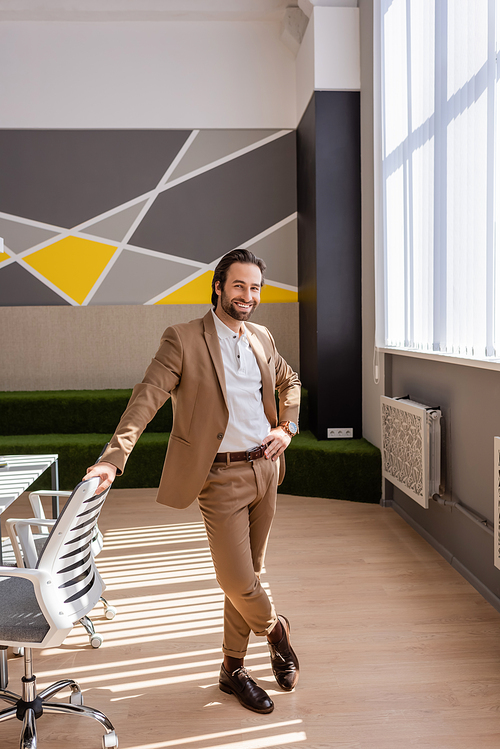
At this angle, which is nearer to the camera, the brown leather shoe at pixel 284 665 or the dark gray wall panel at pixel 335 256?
the brown leather shoe at pixel 284 665

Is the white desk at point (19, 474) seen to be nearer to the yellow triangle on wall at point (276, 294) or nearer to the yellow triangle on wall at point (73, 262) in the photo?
the yellow triangle on wall at point (73, 262)

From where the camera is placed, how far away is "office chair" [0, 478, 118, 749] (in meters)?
1.71

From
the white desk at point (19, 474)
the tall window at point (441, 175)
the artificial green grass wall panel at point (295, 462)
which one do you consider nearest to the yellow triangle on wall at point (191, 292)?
the artificial green grass wall panel at point (295, 462)

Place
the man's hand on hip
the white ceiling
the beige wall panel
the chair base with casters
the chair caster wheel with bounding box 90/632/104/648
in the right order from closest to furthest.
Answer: the chair base with casters, the man's hand on hip, the chair caster wheel with bounding box 90/632/104/648, the white ceiling, the beige wall panel

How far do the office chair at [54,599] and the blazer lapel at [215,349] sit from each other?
0.53m

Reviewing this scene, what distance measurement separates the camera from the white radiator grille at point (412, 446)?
338 centimetres

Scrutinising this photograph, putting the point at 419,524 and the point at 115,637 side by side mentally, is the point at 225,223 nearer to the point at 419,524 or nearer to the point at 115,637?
the point at 419,524

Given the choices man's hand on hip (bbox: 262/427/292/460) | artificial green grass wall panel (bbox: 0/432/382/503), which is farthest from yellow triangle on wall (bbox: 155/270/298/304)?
man's hand on hip (bbox: 262/427/292/460)

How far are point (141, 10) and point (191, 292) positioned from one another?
2.74 metres

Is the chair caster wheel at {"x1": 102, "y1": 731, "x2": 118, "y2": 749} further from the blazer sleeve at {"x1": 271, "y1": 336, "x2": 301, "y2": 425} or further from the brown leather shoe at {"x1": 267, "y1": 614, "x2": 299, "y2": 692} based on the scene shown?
the blazer sleeve at {"x1": 271, "y1": 336, "x2": 301, "y2": 425}

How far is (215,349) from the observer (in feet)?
6.72

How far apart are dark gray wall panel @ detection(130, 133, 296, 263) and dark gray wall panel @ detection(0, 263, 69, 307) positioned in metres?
1.05

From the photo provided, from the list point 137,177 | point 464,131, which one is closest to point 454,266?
point 464,131

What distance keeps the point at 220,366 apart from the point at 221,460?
327 mm
